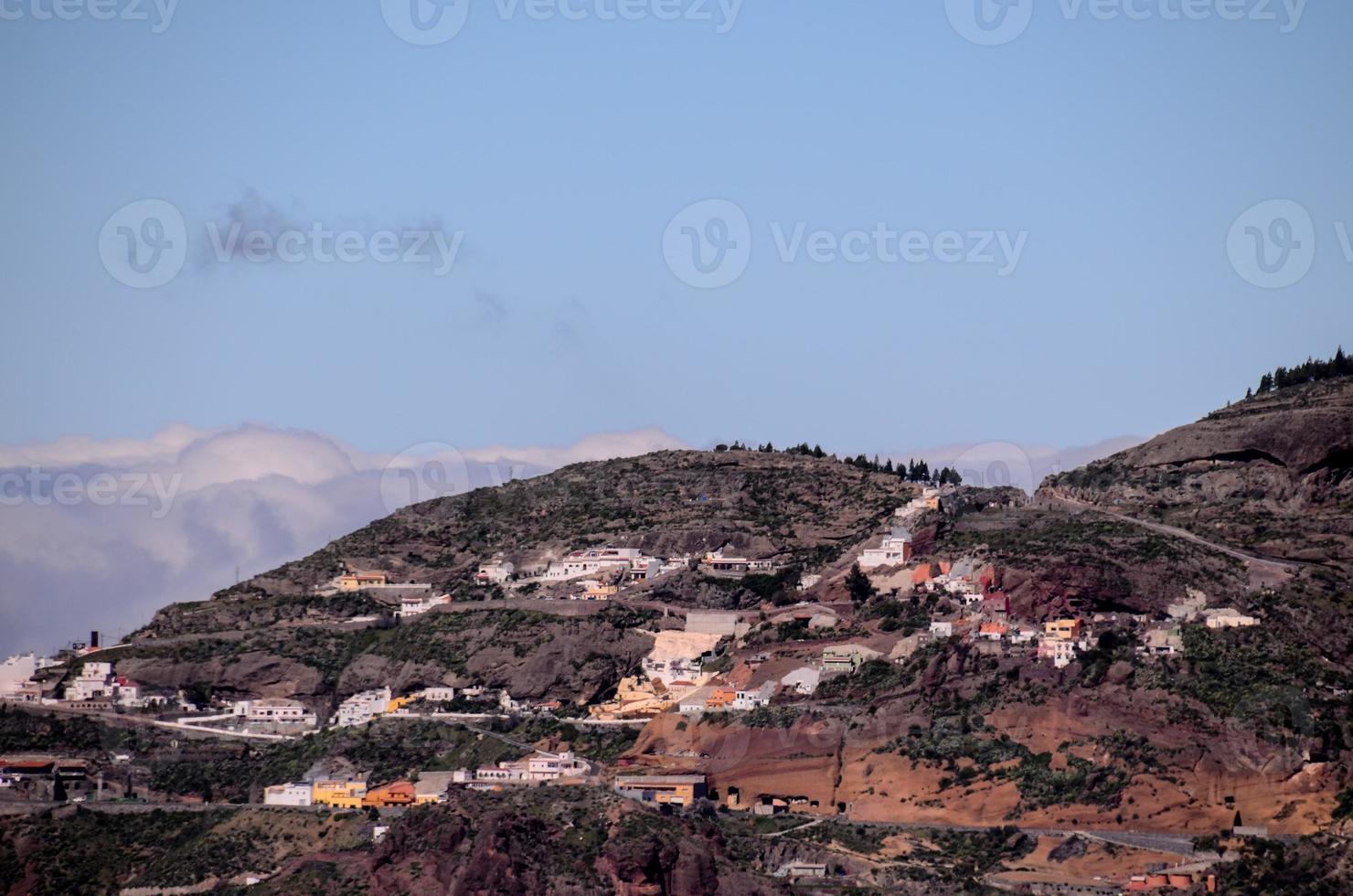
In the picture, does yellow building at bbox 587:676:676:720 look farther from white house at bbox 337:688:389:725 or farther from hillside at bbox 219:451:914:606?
hillside at bbox 219:451:914:606

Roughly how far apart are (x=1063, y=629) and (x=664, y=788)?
48.9 ft

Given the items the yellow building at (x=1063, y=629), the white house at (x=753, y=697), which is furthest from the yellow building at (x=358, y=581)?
the yellow building at (x=1063, y=629)

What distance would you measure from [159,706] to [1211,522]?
38671 millimetres

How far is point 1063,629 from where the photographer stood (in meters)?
96.3

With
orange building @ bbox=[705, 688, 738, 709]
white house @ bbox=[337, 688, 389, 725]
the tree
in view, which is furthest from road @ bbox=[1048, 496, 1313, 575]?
white house @ bbox=[337, 688, 389, 725]

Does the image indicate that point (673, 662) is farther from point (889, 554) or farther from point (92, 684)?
point (92, 684)

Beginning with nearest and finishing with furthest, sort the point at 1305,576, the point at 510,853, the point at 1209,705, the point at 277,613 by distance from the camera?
the point at 510,853 → the point at 1209,705 → the point at 1305,576 → the point at 277,613

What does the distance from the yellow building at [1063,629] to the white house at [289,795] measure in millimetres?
24229

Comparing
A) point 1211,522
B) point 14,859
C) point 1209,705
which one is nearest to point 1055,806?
point 1209,705

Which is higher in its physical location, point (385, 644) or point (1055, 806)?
point (385, 644)

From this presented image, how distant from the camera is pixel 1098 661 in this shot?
92.4 m

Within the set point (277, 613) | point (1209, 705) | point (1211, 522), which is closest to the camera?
point (1209, 705)

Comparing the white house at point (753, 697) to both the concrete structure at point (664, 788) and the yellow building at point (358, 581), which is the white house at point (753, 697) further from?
the yellow building at point (358, 581)

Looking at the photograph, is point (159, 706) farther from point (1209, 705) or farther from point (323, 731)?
point (1209, 705)
